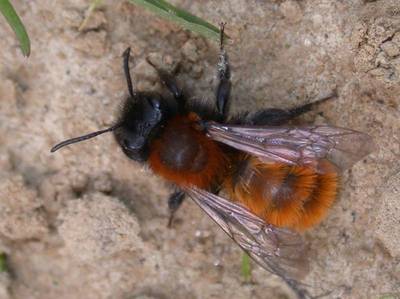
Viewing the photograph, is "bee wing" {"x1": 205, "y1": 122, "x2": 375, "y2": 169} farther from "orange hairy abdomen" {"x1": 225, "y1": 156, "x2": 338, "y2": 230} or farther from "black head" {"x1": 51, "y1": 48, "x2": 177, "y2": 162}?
"black head" {"x1": 51, "y1": 48, "x2": 177, "y2": 162}

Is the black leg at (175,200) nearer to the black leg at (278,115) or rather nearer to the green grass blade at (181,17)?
the black leg at (278,115)

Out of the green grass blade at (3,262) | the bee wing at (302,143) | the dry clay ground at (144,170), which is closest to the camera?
the bee wing at (302,143)

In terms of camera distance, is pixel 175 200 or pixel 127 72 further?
pixel 175 200

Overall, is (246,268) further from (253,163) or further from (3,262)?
(3,262)

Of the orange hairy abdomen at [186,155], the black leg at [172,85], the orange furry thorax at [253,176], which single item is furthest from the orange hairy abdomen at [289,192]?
the black leg at [172,85]

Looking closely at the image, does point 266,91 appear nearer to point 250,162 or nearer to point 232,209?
point 250,162

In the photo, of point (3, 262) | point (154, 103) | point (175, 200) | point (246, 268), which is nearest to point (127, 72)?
point (154, 103)

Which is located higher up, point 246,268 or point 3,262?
point 246,268

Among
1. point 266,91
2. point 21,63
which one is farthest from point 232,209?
point 21,63
